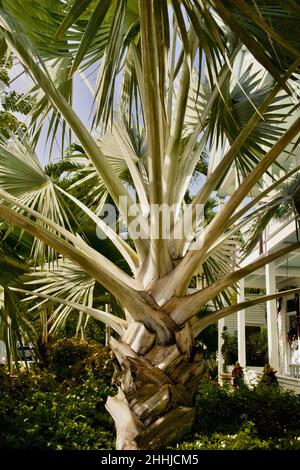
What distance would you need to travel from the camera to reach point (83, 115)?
5441 millimetres

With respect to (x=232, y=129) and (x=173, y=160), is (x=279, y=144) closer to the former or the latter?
(x=173, y=160)

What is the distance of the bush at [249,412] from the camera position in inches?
198

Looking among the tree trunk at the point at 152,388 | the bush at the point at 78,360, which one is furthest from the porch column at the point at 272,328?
the tree trunk at the point at 152,388

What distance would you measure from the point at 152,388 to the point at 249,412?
2.69m

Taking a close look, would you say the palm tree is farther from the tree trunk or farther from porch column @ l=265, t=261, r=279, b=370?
porch column @ l=265, t=261, r=279, b=370

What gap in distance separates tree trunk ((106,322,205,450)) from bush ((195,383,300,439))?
73.2 inches

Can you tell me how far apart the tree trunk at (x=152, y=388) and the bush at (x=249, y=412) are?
6.10ft

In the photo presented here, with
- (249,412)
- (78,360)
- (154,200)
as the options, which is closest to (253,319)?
(78,360)

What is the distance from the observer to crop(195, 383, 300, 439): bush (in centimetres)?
502

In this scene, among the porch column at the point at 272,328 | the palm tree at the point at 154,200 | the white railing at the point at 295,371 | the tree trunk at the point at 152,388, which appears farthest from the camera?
the white railing at the point at 295,371

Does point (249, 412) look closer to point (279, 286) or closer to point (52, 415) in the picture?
point (52, 415)

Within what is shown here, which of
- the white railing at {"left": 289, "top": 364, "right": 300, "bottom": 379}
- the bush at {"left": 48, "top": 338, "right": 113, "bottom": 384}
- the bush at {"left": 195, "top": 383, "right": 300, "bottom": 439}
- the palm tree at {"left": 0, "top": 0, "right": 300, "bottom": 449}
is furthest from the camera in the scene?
the white railing at {"left": 289, "top": 364, "right": 300, "bottom": 379}

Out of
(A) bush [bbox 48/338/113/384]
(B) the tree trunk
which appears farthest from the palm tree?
(A) bush [bbox 48/338/113/384]

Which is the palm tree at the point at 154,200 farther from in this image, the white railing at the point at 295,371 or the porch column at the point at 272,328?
the white railing at the point at 295,371
